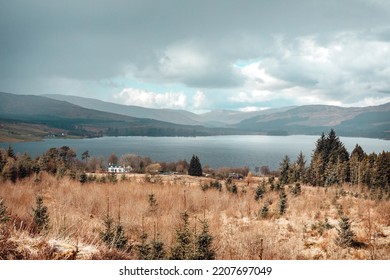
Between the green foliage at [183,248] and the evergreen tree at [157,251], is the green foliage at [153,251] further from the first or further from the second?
the green foliage at [183,248]

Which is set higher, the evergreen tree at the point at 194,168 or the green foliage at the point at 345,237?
the green foliage at the point at 345,237

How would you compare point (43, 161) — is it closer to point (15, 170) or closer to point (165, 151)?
point (15, 170)

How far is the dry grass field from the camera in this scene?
371 centimetres

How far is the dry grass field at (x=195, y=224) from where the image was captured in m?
3.71

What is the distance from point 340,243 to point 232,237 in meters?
2.25

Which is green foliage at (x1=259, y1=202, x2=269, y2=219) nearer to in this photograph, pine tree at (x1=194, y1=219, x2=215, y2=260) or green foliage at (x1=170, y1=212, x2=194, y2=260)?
green foliage at (x1=170, y1=212, x2=194, y2=260)

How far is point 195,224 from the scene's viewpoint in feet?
14.2

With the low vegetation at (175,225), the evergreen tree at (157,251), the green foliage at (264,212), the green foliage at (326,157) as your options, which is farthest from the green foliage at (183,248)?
the green foliage at (326,157)

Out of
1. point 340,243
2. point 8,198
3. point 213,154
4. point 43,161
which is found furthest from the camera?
point 213,154

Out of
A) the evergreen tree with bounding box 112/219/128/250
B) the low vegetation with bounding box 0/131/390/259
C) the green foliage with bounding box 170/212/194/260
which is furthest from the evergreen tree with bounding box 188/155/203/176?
the green foliage with bounding box 170/212/194/260

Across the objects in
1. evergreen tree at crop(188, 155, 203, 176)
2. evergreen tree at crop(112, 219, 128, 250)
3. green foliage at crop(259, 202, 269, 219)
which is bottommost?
evergreen tree at crop(188, 155, 203, 176)
